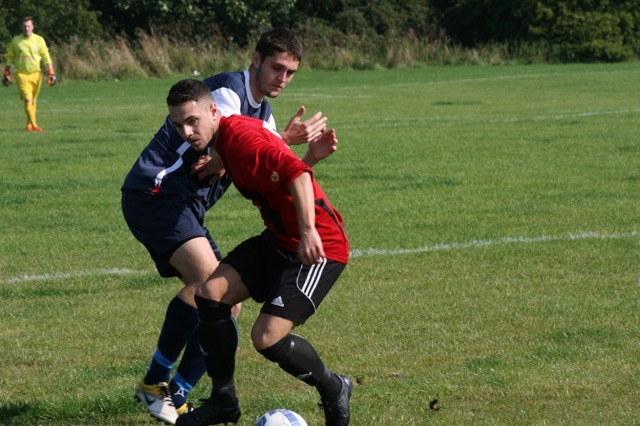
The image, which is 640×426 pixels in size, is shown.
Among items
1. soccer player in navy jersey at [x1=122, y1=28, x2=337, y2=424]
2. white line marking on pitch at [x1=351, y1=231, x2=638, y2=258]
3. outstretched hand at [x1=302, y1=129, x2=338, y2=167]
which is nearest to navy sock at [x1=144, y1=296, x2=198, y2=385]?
soccer player in navy jersey at [x1=122, y1=28, x2=337, y2=424]

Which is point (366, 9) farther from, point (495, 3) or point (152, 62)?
point (152, 62)

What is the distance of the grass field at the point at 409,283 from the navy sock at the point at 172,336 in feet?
0.73

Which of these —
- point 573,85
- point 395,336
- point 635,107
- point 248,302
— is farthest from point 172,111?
point 573,85

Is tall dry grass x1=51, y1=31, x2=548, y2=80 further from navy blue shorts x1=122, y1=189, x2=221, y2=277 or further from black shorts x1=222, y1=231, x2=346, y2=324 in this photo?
black shorts x1=222, y1=231, x2=346, y2=324

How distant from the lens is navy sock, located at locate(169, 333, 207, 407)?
18.8ft

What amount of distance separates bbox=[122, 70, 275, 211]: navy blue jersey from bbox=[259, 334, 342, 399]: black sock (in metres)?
1.08

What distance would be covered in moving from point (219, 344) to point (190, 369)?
1.84ft

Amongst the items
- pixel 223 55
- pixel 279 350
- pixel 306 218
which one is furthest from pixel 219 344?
pixel 223 55

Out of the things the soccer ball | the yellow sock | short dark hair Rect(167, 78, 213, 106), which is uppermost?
short dark hair Rect(167, 78, 213, 106)

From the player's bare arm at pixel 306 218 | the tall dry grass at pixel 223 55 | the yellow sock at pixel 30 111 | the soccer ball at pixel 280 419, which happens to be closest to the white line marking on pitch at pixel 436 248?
the soccer ball at pixel 280 419

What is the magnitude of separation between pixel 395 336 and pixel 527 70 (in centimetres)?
3396

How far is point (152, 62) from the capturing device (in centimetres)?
3841

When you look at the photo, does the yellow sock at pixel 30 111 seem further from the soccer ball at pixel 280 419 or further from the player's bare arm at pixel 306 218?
the player's bare arm at pixel 306 218

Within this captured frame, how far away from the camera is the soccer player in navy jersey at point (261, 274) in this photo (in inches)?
202
